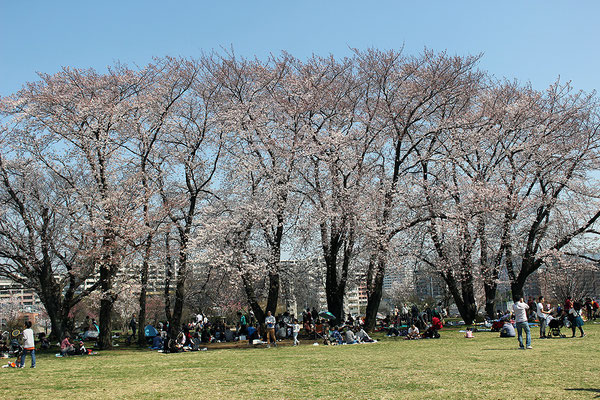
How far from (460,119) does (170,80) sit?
14.2 metres

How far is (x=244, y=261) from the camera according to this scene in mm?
24797

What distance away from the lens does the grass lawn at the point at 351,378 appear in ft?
27.8

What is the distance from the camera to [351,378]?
10.4m

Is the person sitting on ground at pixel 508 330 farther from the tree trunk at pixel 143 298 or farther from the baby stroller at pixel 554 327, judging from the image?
the tree trunk at pixel 143 298

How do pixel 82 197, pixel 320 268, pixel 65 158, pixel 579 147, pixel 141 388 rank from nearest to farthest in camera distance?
pixel 141 388 < pixel 82 197 < pixel 65 158 < pixel 579 147 < pixel 320 268

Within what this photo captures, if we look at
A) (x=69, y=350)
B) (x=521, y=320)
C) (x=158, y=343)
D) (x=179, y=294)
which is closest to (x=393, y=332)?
(x=521, y=320)

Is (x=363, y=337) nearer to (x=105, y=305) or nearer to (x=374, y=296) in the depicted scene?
(x=374, y=296)

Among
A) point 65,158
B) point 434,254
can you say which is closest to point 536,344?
point 434,254

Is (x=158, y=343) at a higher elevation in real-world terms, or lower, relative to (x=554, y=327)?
lower

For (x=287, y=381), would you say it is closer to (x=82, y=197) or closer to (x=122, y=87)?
(x=82, y=197)

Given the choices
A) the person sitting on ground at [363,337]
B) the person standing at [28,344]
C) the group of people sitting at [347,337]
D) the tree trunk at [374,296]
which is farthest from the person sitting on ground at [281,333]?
the person standing at [28,344]

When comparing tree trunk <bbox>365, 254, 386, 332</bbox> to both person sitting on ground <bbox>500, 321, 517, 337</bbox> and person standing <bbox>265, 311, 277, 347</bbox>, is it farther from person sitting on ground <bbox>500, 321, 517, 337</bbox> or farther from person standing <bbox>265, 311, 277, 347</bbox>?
person sitting on ground <bbox>500, 321, 517, 337</bbox>

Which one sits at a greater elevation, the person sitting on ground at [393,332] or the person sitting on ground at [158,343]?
the person sitting on ground at [393,332]

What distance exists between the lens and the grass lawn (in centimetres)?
847
